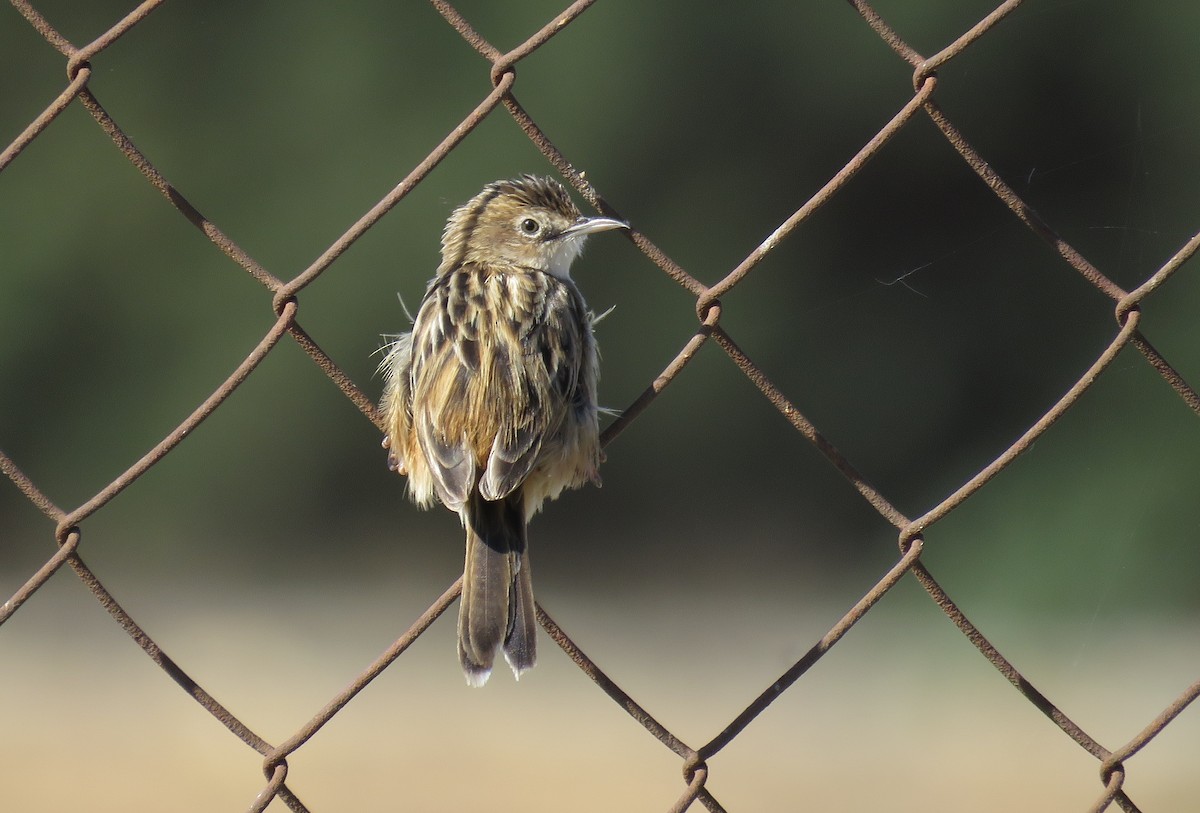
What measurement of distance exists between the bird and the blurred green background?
231 inches

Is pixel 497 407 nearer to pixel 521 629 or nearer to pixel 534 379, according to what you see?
pixel 534 379

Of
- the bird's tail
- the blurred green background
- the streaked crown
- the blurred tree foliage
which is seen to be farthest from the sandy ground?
the bird's tail

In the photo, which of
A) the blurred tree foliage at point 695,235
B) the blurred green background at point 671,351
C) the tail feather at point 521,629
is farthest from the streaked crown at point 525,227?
the blurred tree foliage at point 695,235

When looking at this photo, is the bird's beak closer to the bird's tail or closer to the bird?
the bird

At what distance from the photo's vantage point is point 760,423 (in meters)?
13.6

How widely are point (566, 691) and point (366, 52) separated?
555 cm

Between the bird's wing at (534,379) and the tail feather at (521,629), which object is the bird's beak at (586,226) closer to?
the bird's wing at (534,379)

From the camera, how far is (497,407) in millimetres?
3908

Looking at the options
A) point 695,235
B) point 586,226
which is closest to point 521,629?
point 586,226

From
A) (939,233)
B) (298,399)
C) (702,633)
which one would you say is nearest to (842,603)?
(702,633)

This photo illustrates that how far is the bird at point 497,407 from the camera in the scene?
3756 millimetres

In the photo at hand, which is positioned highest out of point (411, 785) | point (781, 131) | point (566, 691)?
point (781, 131)

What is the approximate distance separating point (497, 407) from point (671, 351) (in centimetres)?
777

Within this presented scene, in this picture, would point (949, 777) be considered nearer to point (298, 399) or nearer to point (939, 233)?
point (939, 233)
